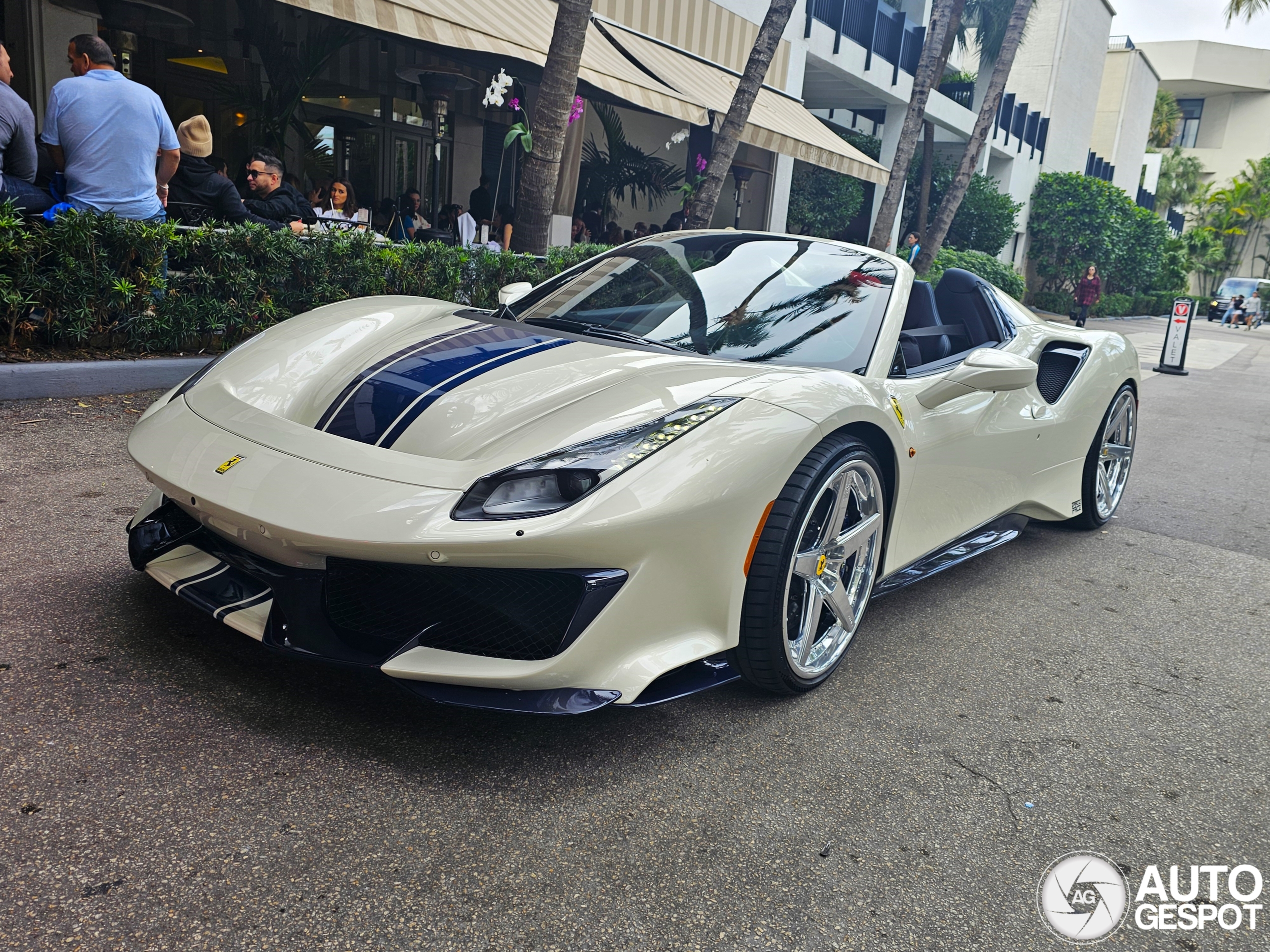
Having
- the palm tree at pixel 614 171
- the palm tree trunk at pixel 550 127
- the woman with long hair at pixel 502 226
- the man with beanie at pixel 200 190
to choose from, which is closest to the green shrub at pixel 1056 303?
the palm tree at pixel 614 171

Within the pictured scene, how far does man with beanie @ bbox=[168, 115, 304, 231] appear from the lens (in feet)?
20.5

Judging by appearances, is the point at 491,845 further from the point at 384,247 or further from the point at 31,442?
the point at 384,247

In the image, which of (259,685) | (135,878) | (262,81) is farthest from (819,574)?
(262,81)

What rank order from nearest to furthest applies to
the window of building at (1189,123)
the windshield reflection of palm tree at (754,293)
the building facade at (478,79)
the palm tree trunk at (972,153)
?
1. the windshield reflection of palm tree at (754,293)
2. the building facade at (478,79)
3. the palm tree trunk at (972,153)
4. the window of building at (1189,123)

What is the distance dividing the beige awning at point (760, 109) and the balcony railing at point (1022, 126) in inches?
567

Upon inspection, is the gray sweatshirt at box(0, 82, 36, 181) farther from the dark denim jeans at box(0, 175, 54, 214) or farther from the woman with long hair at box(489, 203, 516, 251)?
the woman with long hair at box(489, 203, 516, 251)

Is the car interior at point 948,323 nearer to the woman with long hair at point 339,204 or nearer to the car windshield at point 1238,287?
the woman with long hair at point 339,204

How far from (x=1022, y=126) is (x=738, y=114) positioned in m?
25.5

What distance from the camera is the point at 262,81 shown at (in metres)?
11.6

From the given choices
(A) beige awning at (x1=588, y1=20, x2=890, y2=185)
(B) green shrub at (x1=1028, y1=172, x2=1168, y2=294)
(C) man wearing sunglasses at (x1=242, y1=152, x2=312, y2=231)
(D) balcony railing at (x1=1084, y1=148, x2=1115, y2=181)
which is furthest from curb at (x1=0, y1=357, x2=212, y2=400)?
(D) balcony railing at (x1=1084, y1=148, x2=1115, y2=181)

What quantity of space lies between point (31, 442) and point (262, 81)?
882 centimetres

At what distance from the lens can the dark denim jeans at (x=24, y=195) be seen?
5223mm

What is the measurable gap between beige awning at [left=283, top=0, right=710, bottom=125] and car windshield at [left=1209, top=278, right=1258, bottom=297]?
129 feet

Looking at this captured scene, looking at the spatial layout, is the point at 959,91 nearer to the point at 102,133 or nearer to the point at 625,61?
the point at 625,61
